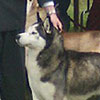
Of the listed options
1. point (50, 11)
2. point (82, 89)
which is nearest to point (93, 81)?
point (82, 89)

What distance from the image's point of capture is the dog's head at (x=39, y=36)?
142 inches

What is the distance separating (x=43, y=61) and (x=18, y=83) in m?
0.34

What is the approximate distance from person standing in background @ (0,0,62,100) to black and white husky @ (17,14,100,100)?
10cm

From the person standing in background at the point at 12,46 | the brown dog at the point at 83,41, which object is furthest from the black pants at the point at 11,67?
the brown dog at the point at 83,41

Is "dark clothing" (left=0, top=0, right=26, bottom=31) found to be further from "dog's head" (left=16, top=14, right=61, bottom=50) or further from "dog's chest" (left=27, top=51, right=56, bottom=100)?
"dog's chest" (left=27, top=51, right=56, bottom=100)

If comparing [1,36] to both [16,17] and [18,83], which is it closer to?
[16,17]

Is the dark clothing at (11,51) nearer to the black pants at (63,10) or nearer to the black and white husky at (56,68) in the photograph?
the black and white husky at (56,68)

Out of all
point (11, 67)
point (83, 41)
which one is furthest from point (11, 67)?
point (83, 41)

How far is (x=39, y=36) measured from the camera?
3641 mm

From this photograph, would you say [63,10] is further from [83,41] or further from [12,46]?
[12,46]

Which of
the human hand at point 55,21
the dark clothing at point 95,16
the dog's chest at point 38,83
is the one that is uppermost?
the human hand at point 55,21

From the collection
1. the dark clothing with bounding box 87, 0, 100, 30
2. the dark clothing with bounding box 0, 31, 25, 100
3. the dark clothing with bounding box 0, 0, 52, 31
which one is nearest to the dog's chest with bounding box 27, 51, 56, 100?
the dark clothing with bounding box 0, 31, 25, 100

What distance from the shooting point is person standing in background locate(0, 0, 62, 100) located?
358 centimetres

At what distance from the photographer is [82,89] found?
392 centimetres
